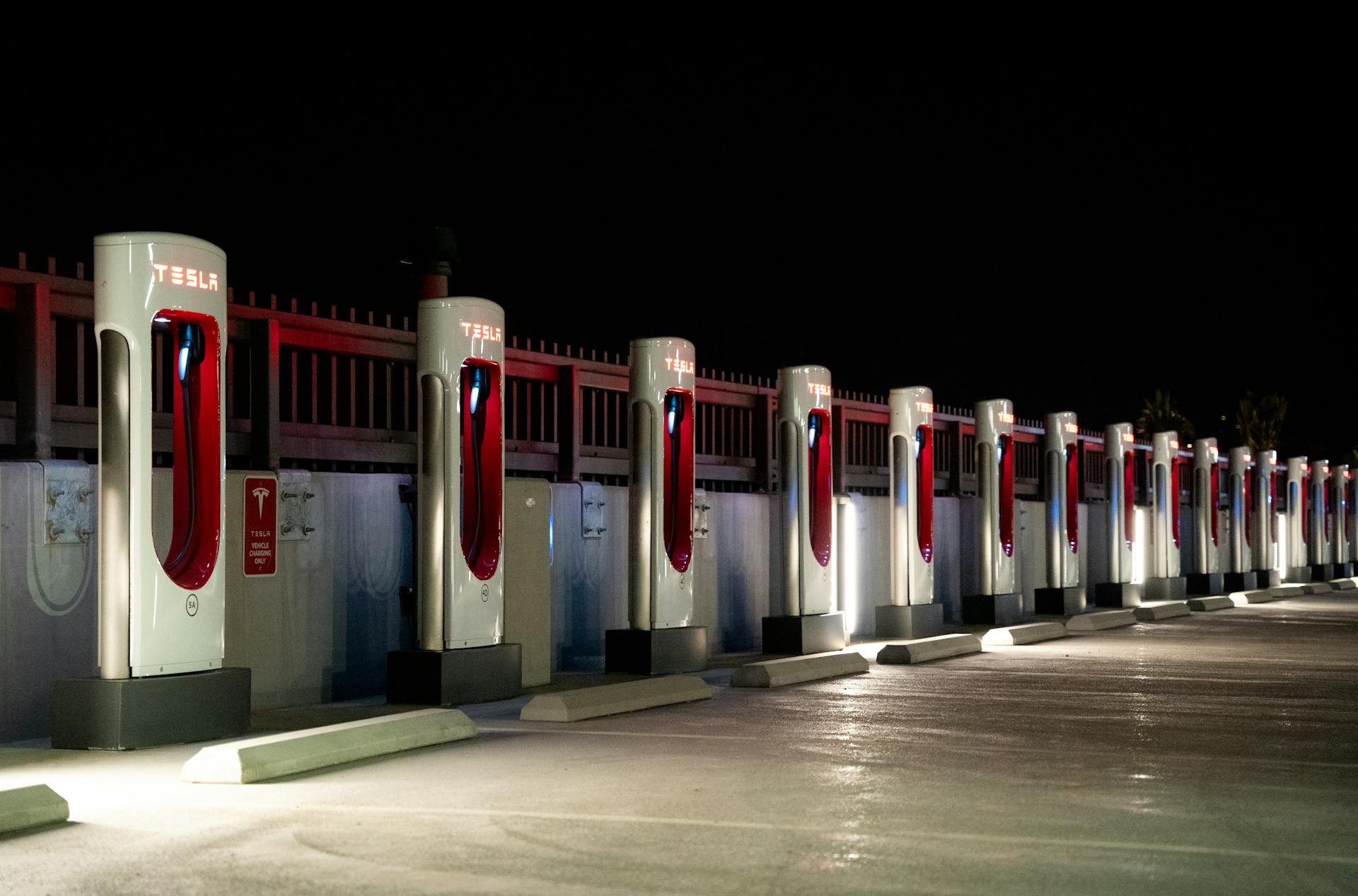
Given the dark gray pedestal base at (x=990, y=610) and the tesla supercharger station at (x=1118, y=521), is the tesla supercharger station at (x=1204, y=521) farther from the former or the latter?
the dark gray pedestal base at (x=990, y=610)

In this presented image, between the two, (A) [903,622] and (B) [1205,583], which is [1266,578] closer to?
(B) [1205,583]

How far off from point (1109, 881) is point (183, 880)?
12.0 ft

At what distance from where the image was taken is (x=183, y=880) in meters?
6.19

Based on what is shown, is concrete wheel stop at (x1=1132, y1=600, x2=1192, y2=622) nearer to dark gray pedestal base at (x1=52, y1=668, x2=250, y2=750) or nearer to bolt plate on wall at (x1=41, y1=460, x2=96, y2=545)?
dark gray pedestal base at (x1=52, y1=668, x2=250, y2=750)

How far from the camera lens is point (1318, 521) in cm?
4322

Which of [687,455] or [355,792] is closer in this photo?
[355,792]

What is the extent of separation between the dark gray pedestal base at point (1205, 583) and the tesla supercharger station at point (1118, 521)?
5.91 metres

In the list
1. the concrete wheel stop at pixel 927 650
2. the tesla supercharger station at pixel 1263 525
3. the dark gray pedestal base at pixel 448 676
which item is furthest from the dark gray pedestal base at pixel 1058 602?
the dark gray pedestal base at pixel 448 676

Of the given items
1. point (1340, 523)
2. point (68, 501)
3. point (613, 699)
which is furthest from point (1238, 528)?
point (68, 501)

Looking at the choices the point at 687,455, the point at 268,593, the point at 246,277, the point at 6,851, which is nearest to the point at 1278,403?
the point at 246,277

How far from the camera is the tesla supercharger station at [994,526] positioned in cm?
2262

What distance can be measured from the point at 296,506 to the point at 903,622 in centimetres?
976

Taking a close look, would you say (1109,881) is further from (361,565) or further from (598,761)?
(361,565)

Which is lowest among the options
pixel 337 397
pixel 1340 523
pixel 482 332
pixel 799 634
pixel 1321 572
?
pixel 1321 572
